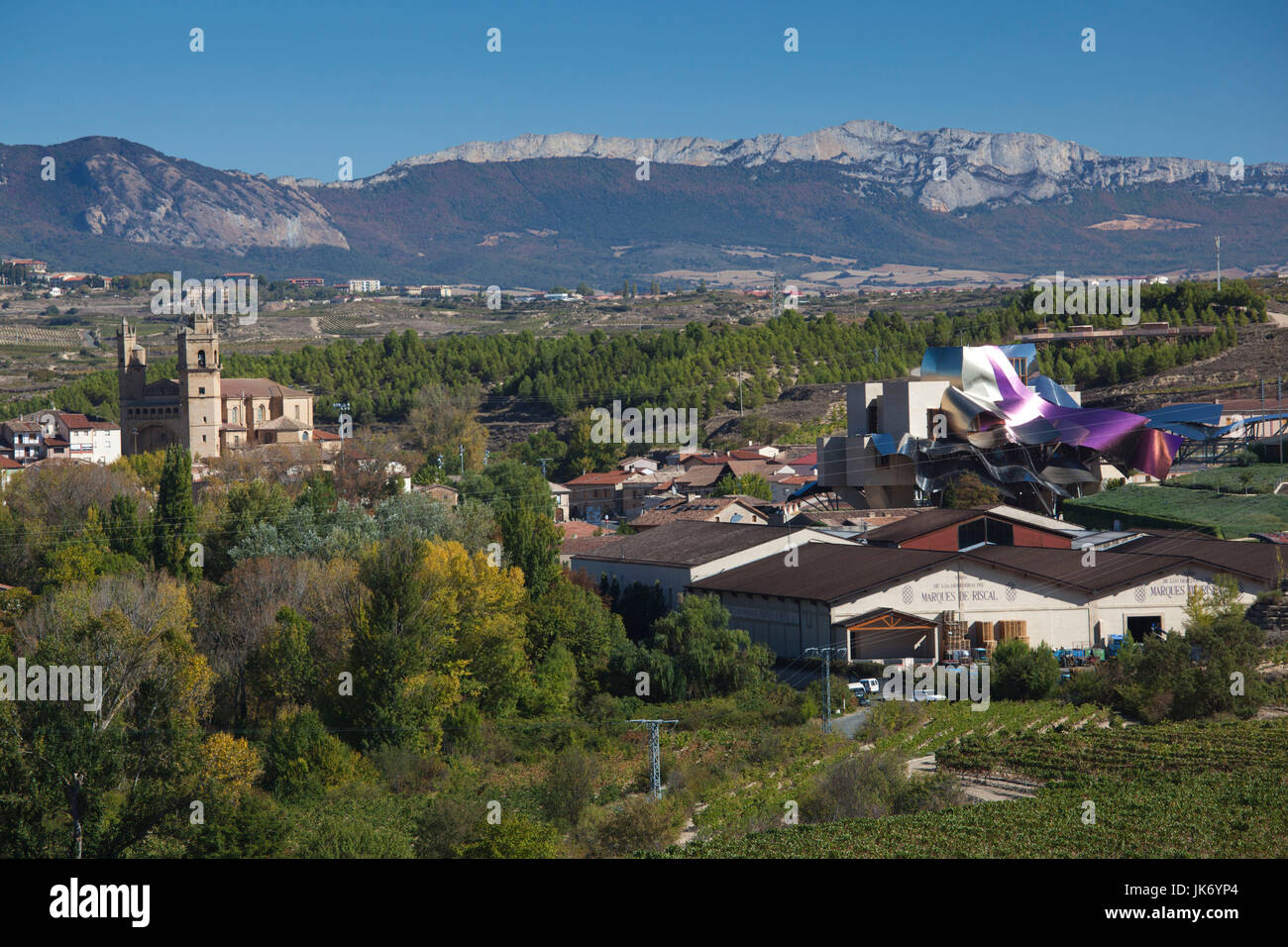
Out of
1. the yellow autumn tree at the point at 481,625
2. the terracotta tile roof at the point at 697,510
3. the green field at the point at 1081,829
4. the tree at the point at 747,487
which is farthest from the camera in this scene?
the tree at the point at 747,487

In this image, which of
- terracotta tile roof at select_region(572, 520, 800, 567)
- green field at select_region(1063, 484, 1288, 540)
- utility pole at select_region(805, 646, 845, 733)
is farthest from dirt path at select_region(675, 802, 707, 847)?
green field at select_region(1063, 484, 1288, 540)

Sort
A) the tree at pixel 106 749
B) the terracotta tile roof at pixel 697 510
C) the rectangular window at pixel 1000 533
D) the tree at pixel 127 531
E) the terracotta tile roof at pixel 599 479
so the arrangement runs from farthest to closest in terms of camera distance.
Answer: the terracotta tile roof at pixel 599 479
the terracotta tile roof at pixel 697 510
the tree at pixel 127 531
the rectangular window at pixel 1000 533
the tree at pixel 106 749

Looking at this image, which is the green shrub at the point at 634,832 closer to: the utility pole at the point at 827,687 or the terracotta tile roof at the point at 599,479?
the utility pole at the point at 827,687

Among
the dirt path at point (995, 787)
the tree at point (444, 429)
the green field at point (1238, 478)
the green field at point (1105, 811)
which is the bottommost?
the dirt path at point (995, 787)

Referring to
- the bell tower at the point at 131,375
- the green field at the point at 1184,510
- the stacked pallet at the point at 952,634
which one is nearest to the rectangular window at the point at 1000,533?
the green field at the point at 1184,510

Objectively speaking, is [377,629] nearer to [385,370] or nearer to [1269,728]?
[1269,728]

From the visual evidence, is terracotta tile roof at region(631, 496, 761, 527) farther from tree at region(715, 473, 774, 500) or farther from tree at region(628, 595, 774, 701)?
tree at region(628, 595, 774, 701)

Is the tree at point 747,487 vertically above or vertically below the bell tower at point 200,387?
below
